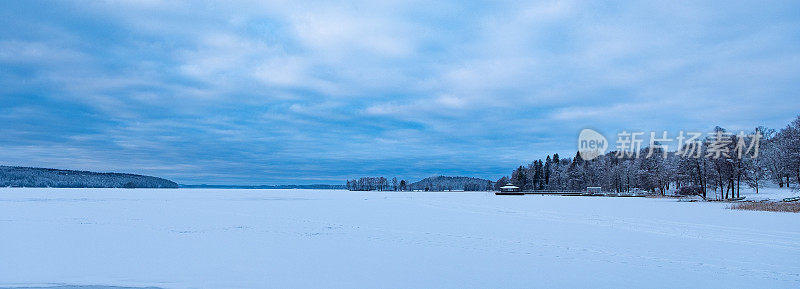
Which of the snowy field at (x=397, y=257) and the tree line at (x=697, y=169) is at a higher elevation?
the tree line at (x=697, y=169)

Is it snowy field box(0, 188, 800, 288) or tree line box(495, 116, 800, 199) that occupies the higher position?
tree line box(495, 116, 800, 199)

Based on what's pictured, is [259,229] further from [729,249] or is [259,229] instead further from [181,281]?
[729,249]

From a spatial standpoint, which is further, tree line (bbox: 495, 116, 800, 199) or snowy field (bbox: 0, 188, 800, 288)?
tree line (bbox: 495, 116, 800, 199)

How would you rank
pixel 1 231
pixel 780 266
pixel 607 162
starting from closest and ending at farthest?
pixel 780 266
pixel 1 231
pixel 607 162

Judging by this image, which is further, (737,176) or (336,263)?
(737,176)

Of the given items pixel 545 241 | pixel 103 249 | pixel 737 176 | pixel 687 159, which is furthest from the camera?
pixel 687 159

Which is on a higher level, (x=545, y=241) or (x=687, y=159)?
(x=687, y=159)

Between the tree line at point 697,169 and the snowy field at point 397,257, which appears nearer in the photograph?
the snowy field at point 397,257

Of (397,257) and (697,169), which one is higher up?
(697,169)

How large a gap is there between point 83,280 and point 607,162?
458ft

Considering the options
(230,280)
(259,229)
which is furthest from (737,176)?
(230,280)

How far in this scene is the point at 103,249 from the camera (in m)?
14.1

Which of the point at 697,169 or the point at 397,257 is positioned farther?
the point at 697,169

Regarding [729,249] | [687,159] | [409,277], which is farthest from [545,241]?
[687,159]
